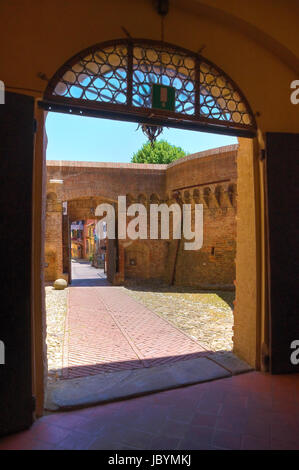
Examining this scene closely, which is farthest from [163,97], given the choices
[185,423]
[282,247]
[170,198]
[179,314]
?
[170,198]

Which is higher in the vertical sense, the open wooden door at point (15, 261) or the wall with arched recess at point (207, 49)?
the wall with arched recess at point (207, 49)

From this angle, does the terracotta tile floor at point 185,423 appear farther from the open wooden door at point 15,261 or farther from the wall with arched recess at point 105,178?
the wall with arched recess at point 105,178

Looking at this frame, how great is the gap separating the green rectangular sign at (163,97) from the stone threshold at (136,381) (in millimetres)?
3377

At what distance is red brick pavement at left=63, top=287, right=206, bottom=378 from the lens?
4.63 m

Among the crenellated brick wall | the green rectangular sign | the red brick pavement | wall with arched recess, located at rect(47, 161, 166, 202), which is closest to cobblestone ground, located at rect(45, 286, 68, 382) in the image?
the red brick pavement

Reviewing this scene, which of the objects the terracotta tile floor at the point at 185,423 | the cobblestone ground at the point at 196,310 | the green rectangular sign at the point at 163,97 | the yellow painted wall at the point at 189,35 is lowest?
the cobblestone ground at the point at 196,310

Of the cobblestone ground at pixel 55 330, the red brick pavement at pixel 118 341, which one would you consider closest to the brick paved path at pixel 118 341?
the red brick pavement at pixel 118 341

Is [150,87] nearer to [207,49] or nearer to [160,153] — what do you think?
[207,49]

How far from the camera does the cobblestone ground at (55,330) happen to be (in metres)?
4.43

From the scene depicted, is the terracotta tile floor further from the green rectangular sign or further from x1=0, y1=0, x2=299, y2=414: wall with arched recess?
the green rectangular sign

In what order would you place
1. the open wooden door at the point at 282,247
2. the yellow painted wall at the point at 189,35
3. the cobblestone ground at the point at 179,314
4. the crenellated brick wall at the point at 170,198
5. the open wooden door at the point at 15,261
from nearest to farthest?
the open wooden door at the point at 15,261 → the yellow painted wall at the point at 189,35 → the open wooden door at the point at 282,247 → the cobblestone ground at the point at 179,314 → the crenellated brick wall at the point at 170,198

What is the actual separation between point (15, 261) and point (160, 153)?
28494 millimetres

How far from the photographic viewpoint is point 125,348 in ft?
17.7
